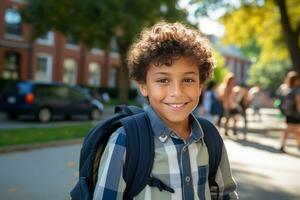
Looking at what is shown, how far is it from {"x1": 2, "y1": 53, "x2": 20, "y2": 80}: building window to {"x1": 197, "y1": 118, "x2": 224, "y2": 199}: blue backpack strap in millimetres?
28549

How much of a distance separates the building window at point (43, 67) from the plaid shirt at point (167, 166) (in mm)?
31111

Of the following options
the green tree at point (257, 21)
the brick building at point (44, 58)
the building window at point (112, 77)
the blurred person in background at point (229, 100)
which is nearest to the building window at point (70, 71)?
the brick building at point (44, 58)

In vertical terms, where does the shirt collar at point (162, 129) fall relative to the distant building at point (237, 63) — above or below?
below

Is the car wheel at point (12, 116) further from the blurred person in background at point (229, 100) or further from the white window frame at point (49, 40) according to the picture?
the white window frame at point (49, 40)

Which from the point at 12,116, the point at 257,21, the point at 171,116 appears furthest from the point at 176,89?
the point at 257,21

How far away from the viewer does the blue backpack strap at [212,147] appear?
2158mm

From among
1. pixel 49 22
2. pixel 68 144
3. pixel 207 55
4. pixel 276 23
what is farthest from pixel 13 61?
pixel 207 55

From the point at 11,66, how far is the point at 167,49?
29244mm

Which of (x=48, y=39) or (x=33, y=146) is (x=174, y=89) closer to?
(x=33, y=146)

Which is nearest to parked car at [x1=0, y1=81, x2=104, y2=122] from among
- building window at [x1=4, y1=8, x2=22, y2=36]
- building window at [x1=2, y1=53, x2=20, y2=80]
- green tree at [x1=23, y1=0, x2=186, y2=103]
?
green tree at [x1=23, y1=0, x2=186, y2=103]

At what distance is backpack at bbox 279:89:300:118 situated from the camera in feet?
30.9

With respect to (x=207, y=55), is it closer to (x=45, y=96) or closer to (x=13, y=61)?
(x=45, y=96)

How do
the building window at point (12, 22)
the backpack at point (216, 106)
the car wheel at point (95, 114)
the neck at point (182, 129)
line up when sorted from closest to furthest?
the neck at point (182, 129), the backpack at point (216, 106), the car wheel at point (95, 114), the building window at point (12, 22)

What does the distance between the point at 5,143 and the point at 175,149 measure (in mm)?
7603
